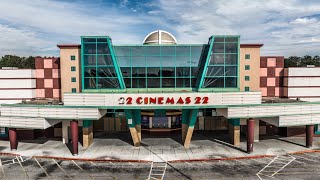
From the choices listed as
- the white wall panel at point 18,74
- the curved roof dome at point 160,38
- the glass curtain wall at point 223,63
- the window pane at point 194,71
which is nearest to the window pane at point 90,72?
the curved roof dome at point 160,38

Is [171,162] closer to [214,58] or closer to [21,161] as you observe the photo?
[214,58]

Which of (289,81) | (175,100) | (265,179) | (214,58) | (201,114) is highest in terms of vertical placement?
(214,58)

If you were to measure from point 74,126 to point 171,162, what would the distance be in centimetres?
1534

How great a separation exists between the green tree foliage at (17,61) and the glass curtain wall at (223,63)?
128241 millimetres

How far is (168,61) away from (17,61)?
441 feet

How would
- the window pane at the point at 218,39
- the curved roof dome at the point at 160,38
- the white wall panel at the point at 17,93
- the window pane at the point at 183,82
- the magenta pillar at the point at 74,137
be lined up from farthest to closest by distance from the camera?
the white wall panel at the point at 17,93 < the curved roof dome at the point at 160,38 < the window pane at the point at 183,82 < the window pane at the point at 218,39 < the magenta pillar at the point at 74,137

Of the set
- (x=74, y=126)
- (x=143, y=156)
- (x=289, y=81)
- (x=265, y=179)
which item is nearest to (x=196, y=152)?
(x=143, y=156)

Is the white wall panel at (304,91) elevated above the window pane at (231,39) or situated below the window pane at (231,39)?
below

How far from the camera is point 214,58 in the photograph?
38531 mm

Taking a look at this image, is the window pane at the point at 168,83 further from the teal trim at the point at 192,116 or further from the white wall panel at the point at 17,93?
the white wall panel at the point at 17,93

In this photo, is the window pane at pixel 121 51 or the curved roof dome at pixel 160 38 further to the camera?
the curved roof dome at pixel 160 38

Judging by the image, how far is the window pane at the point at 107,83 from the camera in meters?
39.1

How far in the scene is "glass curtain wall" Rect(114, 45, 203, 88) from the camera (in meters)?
39.0

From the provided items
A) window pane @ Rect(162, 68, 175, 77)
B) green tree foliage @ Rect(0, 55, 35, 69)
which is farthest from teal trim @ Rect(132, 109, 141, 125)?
green tree foliage @ Rect(0, 55, 35, 69)
